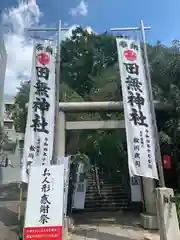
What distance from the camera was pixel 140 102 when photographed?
20.2 ft

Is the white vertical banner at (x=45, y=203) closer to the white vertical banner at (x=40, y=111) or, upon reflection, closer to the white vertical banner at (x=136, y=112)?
the white vertical banner at (x=40, y=111)

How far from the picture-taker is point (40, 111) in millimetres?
6062

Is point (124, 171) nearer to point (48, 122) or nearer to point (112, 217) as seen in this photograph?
point (112, 217)

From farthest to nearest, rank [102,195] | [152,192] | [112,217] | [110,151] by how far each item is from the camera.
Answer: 1. [102,195]
2. [110,151]
3. [112,217]
4. [152,192]

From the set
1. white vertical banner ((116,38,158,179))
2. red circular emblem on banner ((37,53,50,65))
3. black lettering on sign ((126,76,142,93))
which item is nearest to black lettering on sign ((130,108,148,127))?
white vertical banner ((116,38,158,179))

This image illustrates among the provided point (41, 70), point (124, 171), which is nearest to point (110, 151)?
point (124, 171)

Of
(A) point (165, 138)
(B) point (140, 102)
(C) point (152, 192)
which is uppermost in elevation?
(B) point (140, 102)

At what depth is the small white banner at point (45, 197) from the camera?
473 centimetres

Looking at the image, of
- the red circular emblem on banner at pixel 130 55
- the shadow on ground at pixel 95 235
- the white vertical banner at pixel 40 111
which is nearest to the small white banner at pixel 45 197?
the white vertical banner at pixel 40 111

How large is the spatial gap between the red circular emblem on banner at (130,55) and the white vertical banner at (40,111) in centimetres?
197

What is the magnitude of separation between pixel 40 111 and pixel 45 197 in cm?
216

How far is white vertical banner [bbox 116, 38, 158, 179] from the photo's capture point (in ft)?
18.8

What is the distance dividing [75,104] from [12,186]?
10.5m

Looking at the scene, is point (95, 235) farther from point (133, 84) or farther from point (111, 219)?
point (133, 84)
